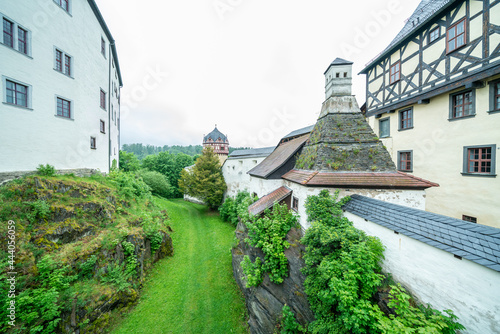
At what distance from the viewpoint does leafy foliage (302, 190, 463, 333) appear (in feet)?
10.7

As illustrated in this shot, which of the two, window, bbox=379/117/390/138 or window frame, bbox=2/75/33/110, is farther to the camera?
window, bbox=379/117/390/138

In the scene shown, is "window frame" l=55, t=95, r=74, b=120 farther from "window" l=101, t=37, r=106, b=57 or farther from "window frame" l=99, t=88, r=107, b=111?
"window" l=101, t=37, r=106, b=57

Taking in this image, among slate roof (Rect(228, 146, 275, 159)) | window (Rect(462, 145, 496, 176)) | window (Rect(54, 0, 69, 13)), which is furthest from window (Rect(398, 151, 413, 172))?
window (Rect(54, 0, 69, 13))

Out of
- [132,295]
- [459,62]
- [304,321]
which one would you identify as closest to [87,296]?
[132,295]

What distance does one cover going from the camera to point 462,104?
8.37 m

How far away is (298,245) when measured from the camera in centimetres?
707

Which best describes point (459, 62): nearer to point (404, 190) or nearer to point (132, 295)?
point (404, 190)

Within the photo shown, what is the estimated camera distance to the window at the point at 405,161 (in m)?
10.8

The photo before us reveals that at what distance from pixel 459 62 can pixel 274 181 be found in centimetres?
1088

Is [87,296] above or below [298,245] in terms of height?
below

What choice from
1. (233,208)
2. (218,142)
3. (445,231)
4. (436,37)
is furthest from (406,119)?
(218,142)

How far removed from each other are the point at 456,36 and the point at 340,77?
5408 millimetres

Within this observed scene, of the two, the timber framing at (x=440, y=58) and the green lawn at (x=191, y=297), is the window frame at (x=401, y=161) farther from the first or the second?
the green lawn at (x=191, y=297)

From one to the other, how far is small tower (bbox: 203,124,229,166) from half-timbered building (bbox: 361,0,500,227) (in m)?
32.4
